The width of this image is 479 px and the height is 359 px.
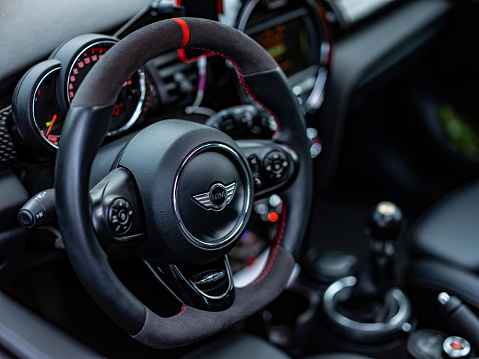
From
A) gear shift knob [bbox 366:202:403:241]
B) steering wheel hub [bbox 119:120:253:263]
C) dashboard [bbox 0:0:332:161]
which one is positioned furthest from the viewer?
gear shift knob [bbox 366:202:403:241]

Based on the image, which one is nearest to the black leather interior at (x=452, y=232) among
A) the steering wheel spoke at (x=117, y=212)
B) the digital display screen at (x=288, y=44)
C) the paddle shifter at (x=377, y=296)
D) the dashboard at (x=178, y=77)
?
the paddle shifter at (x=377, y=296)

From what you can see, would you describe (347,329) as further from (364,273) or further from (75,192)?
(75,192)

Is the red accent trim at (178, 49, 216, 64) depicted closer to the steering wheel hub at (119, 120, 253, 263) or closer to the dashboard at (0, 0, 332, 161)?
the dashboard at (0, 0, 332, 161)

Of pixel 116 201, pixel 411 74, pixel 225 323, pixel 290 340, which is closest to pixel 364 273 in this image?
pixel 290 340

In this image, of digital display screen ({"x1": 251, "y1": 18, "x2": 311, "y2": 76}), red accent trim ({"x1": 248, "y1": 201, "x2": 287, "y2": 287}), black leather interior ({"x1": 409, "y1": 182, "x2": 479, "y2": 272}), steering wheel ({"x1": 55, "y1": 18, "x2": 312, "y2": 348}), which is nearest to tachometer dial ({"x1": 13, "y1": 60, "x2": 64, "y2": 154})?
steering wheel ({"x1": 55, "y1": 18, "x2": 312, "y2": 348})

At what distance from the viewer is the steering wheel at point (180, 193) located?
0.69 m

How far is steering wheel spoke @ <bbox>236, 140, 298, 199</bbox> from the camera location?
994 millimetres

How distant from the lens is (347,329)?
4.97ft

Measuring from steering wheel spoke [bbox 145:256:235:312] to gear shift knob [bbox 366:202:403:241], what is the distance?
606 millimetres

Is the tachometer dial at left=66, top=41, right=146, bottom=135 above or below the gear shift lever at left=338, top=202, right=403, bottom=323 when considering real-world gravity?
above

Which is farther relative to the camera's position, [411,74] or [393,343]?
[411,74]

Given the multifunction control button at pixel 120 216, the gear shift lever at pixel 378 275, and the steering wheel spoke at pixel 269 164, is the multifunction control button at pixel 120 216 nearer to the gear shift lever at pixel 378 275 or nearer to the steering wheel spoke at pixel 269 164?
the steering wheel spoke at pixel 269 164

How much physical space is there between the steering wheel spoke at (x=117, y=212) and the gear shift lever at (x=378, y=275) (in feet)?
2.48

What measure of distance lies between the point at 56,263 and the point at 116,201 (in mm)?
373
